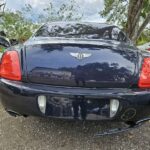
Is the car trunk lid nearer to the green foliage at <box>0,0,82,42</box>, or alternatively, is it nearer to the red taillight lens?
the red taillight lens

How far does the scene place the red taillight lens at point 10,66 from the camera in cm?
362

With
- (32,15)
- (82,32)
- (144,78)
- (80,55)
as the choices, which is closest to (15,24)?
(32,15)

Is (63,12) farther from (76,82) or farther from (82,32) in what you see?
(76,82)

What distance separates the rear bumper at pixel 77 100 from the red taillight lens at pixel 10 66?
8 cm

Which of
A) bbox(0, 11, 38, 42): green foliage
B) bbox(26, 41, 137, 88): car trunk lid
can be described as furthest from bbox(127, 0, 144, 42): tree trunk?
bbox(26, 41, 137, 88): car trunk lid

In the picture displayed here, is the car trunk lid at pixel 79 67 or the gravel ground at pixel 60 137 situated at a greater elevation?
the car trunk lid at pixel 79 67

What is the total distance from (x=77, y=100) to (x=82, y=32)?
4.20 feet

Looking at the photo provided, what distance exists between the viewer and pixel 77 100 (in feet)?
11.3

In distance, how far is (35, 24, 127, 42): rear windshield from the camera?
437cm

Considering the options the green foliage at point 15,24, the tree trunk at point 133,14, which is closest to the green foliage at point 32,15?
the green foliage at point 15,24

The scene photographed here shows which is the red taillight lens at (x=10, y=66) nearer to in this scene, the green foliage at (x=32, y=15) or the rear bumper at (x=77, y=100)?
the rear bumper at (x=77, y=100)

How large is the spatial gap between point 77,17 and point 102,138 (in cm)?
1306

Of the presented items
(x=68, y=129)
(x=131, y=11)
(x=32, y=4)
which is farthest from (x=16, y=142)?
(x=32, y=4)

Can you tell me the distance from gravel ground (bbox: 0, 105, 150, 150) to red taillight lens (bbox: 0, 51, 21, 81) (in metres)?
0.78
